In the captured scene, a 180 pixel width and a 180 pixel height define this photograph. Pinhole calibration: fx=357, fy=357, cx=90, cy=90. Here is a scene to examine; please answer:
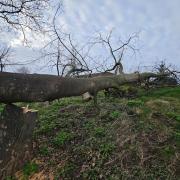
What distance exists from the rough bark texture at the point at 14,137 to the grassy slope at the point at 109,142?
0.23 metres

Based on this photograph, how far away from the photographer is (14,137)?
626 cm

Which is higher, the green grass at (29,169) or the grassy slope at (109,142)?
the grassy slope at (109,142)

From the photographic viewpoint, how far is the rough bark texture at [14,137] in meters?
6.18

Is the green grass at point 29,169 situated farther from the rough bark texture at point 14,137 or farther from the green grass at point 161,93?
the green grass at point 161,93

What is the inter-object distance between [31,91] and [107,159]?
1.71 meters

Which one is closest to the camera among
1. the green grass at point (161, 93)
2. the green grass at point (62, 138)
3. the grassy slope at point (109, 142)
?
the grassy slope at point (109, 142)

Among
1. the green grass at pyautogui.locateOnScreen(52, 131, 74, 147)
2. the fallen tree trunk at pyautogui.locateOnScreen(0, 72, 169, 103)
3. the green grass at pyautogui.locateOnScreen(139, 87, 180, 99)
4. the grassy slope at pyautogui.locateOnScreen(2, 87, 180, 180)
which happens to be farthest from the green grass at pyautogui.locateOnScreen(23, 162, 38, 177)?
the green grass at pyautogui.locateOnScreen(139, 87, 180, 99)

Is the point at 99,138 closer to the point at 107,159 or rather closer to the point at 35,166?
the point at 107,159

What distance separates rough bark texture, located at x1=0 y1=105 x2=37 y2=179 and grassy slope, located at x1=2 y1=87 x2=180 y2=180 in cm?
23

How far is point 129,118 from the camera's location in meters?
7.16

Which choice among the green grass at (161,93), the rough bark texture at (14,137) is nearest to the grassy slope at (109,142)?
the rough bark texture at (14,137)

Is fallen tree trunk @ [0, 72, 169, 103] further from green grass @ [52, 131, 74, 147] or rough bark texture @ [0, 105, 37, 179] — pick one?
green grass @ [52, 131, 74, 147]

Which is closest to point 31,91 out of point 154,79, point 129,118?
point 129,118

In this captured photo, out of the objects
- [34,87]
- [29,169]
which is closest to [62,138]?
[29,169]
